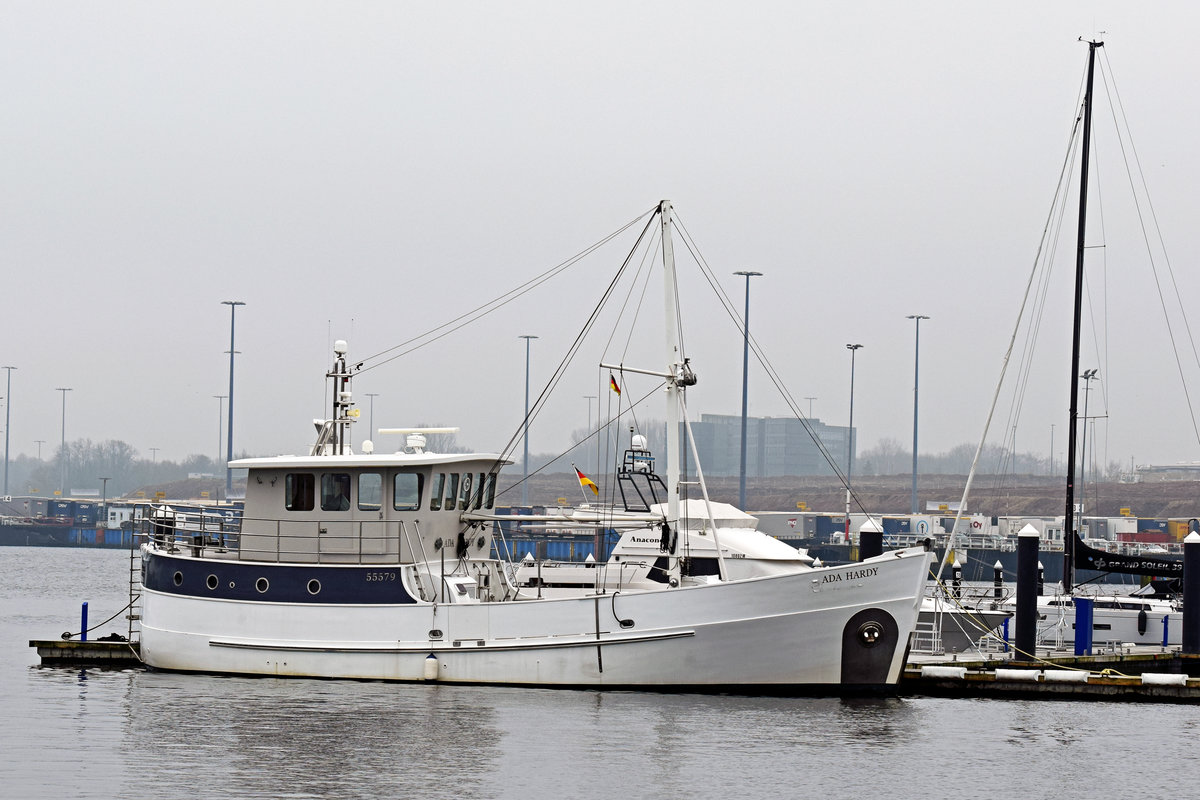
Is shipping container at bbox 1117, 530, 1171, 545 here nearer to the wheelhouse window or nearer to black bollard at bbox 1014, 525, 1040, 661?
black bollard at bbox 1014, 525, 1040, 661

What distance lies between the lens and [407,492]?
90.4 ft

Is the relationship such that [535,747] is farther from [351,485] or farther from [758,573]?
[758,573]

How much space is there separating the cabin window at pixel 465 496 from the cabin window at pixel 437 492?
0.70 metres

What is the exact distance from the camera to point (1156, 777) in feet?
66.4

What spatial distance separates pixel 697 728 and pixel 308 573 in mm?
8092

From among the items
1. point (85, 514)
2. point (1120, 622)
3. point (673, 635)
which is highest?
point (673, 635)

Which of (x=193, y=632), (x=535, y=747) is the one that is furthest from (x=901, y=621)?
(x=193, y=632)

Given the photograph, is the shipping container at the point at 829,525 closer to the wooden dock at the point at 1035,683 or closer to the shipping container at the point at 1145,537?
the shipping container at the point at 1145,537

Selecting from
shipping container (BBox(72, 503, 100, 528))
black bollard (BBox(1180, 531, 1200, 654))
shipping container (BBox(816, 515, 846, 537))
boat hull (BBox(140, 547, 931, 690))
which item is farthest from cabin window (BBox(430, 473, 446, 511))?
shipping container (BBox(72, 503, 100, 528))

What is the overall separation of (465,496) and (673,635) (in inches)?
218

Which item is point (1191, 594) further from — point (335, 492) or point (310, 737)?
point (310, 737)

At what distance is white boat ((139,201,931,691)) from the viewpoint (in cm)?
2539

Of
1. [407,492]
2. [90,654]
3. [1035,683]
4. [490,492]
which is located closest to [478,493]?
[490,492]

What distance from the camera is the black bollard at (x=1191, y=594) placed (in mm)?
28500
